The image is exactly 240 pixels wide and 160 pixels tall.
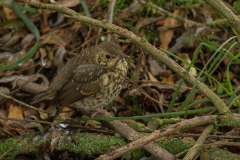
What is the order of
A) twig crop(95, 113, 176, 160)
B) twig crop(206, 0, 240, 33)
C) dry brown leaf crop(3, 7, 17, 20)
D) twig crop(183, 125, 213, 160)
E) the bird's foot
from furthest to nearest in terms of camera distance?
dry brown leaf crop(3, 7, 17, 20) → the bird's foot → twig crop(206, 0, 240, 33) → twig crop(95, 113, 176, 160) → twig crop(183, 125, 213, 160)

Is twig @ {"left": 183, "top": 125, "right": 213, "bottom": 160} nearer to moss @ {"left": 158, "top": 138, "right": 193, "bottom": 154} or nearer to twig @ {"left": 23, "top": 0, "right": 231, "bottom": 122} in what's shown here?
twig @ {"left": 23, "top": 0, "right": 231, "bottom": 122}

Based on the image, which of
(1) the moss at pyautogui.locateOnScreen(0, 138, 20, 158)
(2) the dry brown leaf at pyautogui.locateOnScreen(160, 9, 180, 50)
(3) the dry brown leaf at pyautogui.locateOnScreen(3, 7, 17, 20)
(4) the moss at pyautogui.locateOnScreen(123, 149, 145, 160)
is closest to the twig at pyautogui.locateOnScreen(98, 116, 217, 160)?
(4) the moss at pyautogui.locateOnScreen(123, 149, 145, 160)

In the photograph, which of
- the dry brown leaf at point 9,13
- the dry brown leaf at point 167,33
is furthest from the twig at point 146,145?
the dry brown leaf at point 9,13

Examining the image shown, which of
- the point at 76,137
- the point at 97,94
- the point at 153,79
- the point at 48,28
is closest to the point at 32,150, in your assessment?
the point at 76,137

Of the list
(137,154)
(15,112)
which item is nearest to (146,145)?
(137,154)

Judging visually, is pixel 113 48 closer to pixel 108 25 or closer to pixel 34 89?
pixel 108 25

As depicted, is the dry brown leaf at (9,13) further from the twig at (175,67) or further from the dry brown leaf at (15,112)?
the twig at (175,67)
